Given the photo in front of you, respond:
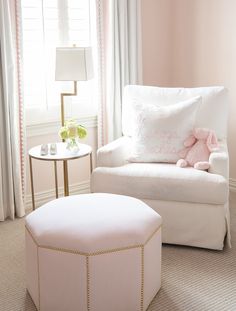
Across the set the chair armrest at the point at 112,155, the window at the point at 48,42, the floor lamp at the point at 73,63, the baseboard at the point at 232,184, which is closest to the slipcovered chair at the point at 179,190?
the chair armrest at the point at 112,155

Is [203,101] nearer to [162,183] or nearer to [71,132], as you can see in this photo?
[162,183]

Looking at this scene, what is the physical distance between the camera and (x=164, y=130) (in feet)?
10.7

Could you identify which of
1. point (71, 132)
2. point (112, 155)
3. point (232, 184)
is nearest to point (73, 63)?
point (71, 132)

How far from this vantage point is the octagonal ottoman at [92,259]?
218 cm

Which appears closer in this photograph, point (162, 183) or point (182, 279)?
point (182, 279)

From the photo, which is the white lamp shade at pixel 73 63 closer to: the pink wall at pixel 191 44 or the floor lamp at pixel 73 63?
the floor lamp at pixel 73 63

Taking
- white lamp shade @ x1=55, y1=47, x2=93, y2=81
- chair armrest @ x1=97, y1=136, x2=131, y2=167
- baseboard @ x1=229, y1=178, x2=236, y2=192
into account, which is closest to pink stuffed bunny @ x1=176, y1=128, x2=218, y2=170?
chair armrest @ x1=97, y1=136, x2=131, y2=167

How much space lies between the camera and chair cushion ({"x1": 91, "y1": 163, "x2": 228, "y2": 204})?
9.53 ft

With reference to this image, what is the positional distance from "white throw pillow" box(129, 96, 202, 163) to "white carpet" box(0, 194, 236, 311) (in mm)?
633

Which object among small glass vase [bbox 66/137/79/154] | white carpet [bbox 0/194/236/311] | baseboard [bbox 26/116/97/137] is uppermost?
baseboard [bbox 26/116/97/137]

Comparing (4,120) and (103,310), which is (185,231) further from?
(4,120)

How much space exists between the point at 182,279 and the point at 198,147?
0.93 m

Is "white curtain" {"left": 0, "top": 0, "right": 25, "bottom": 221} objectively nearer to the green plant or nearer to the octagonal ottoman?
the green plant

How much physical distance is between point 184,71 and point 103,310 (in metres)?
2.74
